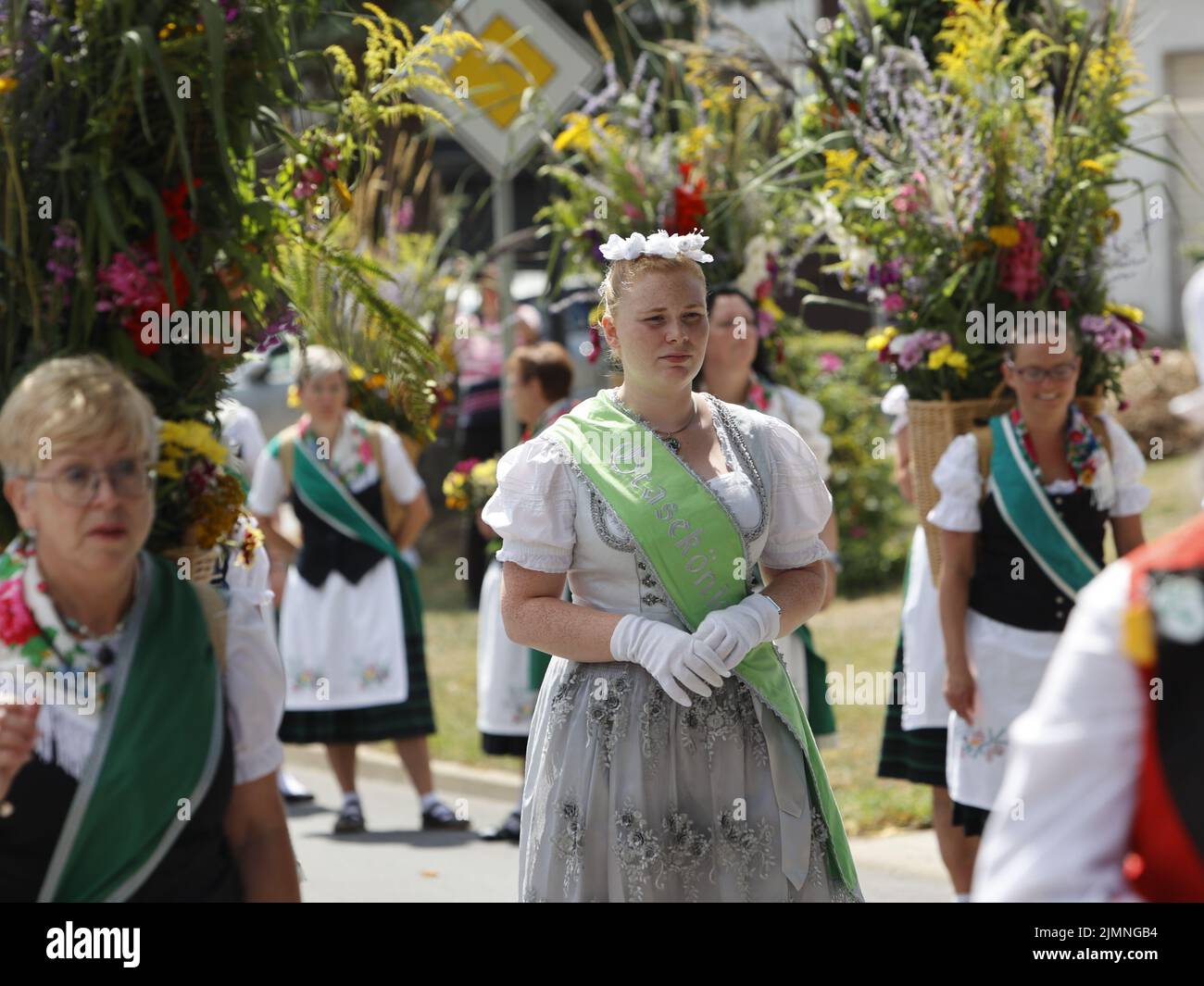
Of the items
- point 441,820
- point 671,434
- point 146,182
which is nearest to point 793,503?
point 671,434

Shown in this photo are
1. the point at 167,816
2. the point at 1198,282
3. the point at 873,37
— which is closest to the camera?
the point at 1198,282

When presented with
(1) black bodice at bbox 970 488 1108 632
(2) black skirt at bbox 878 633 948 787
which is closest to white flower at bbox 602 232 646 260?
(1) black bodice at bbox 970 488 1108 632

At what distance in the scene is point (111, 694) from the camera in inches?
109

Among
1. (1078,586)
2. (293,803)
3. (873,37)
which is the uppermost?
(873,37)

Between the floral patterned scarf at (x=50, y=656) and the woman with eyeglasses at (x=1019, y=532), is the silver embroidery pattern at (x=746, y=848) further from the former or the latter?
the woman with eyeglasses at (x=1019, y=532)

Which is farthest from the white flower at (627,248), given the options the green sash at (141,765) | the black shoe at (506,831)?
the black shoe at (506,831)

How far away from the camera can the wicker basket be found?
556 centimetres

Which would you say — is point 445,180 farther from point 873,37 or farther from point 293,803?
point 873,37

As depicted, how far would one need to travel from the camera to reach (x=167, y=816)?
2.77 m

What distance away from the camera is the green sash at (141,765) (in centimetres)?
273

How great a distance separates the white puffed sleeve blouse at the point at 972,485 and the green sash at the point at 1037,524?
0.09m

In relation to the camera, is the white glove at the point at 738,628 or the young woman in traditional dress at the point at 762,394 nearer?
the white glove at the point at 738,628

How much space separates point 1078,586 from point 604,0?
11.0 metres
